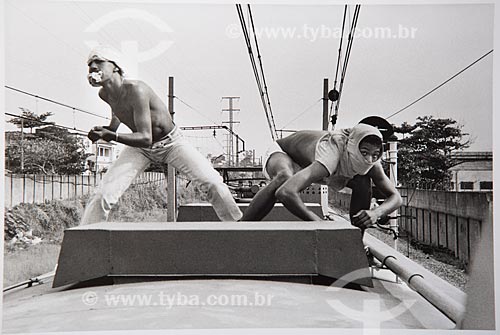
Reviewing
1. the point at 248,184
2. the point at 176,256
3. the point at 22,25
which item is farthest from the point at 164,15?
the point at 176,256

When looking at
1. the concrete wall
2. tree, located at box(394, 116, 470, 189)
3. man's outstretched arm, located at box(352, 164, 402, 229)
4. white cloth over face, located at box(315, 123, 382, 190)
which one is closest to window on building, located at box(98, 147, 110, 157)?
the concrete wall

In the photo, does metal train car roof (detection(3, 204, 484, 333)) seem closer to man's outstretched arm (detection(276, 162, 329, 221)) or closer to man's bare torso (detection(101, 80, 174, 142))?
man's outstretched arm (detection(276, 162, 329, 221))

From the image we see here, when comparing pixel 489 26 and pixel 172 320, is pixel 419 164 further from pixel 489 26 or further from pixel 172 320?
pixel 172 320

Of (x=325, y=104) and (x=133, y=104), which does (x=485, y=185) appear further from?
(x=133, y=104)

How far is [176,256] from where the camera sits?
256 cm

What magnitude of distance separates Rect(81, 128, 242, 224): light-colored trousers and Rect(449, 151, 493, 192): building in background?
1.27 m

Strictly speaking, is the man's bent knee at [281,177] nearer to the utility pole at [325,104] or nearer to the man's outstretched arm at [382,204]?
the utility pole at [325,104]

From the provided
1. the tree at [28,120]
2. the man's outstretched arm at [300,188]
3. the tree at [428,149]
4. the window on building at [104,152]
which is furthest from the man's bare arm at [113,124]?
the tree at [428,149]

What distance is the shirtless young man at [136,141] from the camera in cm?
304

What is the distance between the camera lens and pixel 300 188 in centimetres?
309

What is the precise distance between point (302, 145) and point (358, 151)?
337mm

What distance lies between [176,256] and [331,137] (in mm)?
1162

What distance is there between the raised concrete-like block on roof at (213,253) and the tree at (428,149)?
782mm

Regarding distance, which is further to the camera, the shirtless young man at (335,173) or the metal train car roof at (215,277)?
the shirtless young man at (335,173)
